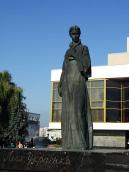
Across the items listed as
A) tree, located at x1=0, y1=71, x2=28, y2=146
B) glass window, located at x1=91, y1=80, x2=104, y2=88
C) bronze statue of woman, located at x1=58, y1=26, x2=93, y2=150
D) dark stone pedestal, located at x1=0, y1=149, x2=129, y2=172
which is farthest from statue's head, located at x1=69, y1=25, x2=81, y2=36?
tree, located at x1=0, y1=71, x2=28, y2=146

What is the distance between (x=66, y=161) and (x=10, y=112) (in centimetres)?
4596

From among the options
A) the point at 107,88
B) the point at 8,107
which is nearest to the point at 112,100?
the point at 107,88

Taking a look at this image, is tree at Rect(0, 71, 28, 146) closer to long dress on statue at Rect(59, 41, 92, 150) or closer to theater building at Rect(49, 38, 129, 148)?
theater building at Rect(49, 38, 129, 148)

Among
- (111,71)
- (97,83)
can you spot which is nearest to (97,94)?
(97,83)

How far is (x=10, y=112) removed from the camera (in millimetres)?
55031

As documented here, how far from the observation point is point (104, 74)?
53125mm

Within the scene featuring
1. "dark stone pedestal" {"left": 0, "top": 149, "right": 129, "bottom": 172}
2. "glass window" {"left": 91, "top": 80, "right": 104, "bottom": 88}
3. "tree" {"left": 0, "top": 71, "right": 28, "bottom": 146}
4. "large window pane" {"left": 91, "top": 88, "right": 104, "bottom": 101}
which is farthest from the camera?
"tree" {"left": 0, "top": 71, "right": 28, "bottom": 146}

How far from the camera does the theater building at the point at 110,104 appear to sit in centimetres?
5175

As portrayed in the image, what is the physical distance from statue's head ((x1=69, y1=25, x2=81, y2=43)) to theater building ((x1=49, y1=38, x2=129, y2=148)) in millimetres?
40439

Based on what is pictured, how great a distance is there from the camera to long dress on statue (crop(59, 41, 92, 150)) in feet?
35.6

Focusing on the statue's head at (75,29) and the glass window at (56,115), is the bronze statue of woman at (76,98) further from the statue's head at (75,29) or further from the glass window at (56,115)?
the glass window at (56,115)

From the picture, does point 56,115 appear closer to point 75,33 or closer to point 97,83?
point 97,83

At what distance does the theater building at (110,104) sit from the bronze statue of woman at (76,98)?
40.4 m

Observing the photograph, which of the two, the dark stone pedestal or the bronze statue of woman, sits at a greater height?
the bronze statue of woman
